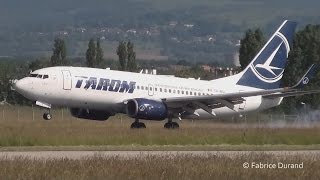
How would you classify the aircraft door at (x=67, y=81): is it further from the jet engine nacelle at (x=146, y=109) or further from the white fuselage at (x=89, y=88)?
the jet engine nacelle at (x=146, y=109)

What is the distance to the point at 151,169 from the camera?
28109 millimetres

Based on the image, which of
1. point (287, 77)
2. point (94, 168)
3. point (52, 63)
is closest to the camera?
point (94, 168)

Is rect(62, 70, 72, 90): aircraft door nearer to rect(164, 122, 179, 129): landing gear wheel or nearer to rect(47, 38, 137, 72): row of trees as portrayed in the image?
rect(164, 122, 179, 129): landing gear wheel

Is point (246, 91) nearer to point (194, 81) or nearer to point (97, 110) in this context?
point (194, 81)

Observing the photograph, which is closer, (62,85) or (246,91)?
(62,85)

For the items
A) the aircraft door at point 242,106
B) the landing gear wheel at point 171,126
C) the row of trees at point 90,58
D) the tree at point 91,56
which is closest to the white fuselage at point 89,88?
the landing gear wheel at point 171,126

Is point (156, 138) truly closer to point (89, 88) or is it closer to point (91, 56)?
point (89, 88)

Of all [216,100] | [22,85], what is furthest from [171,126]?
[22,85]

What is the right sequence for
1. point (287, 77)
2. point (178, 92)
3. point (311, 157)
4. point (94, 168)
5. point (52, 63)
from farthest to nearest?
point (52, 63) < point (287, 77) < point (178, 92) < point (311, 157) < point (94, 168)

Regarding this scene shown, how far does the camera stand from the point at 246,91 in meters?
64.3

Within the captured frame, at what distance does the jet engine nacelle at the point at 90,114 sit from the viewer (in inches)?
2354

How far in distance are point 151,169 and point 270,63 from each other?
38.9 metres

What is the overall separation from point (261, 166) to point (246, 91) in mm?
35132

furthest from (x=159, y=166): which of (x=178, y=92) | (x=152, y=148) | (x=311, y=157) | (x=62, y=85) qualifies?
(x=178, y=92)
